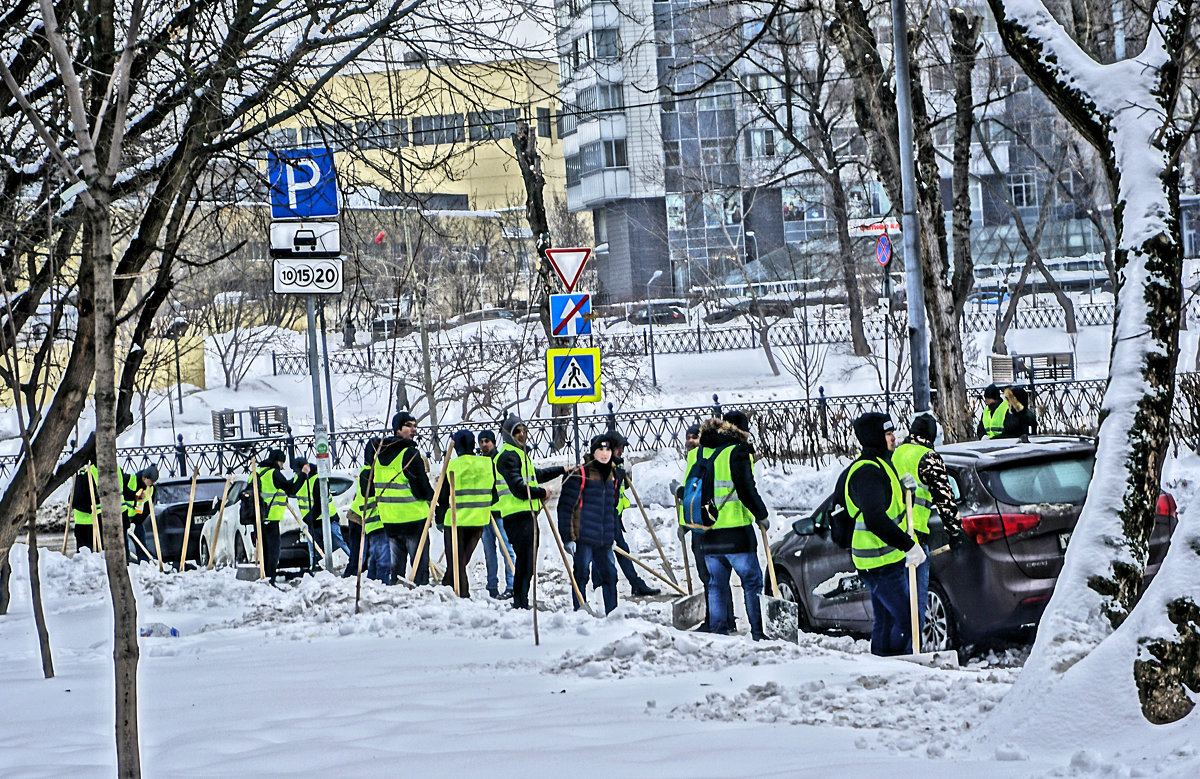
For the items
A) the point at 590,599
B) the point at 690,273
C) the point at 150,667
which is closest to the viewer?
the point at 150,667

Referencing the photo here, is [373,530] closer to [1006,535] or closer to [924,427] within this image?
[924,427]

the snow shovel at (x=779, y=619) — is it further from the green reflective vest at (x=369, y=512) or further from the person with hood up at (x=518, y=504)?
the green reflective vest at (x=369, y=512)

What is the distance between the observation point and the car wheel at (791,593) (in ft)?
32.5

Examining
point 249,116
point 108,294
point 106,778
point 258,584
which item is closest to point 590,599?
point 258,584

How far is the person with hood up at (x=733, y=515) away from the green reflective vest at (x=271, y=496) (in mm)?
6961

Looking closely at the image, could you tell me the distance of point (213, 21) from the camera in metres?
8.06

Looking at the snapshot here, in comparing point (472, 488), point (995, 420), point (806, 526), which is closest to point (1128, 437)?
point (806, 526)

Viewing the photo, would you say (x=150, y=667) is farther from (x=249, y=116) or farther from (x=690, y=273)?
(x=690, y=273)

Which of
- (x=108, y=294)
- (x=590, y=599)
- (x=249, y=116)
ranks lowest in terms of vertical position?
(x=590, y=599)

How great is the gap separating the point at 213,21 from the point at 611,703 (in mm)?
4600

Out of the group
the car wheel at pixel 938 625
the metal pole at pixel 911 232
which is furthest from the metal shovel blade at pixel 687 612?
the metal pole at pixel 911 232

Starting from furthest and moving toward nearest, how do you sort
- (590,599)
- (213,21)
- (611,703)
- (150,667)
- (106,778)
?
(590,599)
(150,667)
(213,21)
(611,703)
(106,778)

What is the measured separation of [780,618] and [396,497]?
4.56m

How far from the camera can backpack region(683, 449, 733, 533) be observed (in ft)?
30.6
